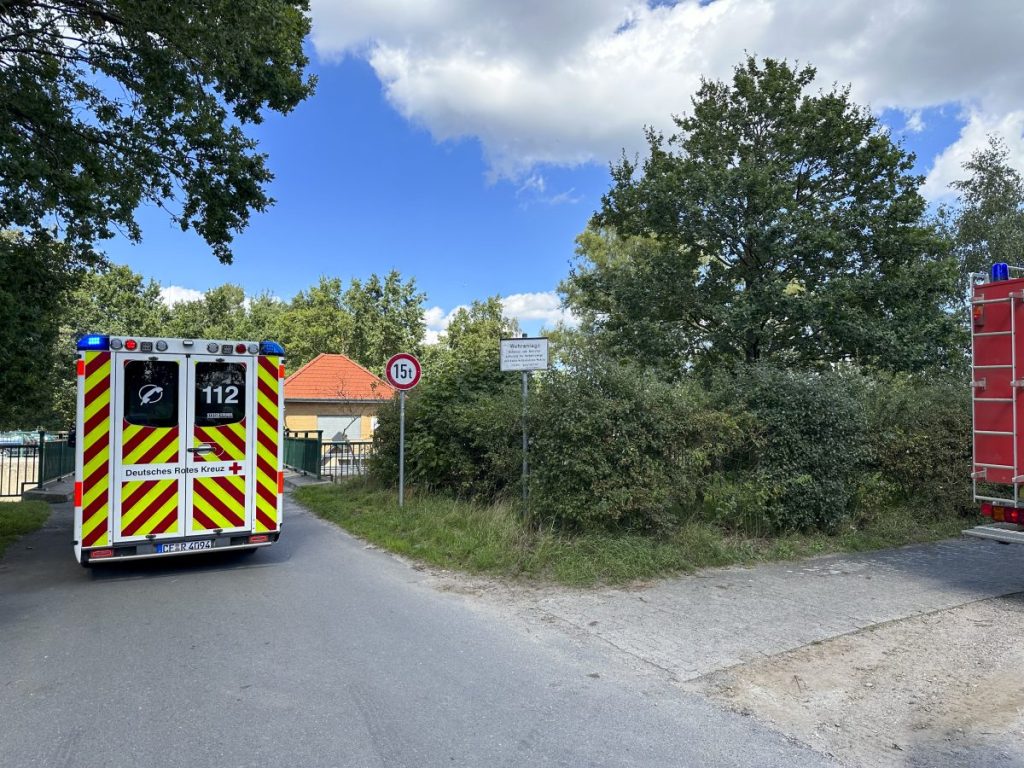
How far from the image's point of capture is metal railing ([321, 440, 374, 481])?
16.5 m

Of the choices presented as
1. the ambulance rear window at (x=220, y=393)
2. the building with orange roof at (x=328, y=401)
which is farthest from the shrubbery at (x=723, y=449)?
the building with orange roof at (x=328, y=401)

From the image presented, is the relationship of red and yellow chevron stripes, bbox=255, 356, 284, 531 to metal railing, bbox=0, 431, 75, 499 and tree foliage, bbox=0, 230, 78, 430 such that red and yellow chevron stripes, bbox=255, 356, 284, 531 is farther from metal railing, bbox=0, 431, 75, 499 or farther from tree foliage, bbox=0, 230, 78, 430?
metal railing, bbox=0, 431, 75, 499

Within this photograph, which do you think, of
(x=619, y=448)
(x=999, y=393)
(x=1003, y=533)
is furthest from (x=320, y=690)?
(x=999, y=393)

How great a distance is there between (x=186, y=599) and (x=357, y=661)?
2.72 metres

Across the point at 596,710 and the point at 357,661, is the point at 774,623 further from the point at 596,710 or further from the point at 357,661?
the point at 357,661

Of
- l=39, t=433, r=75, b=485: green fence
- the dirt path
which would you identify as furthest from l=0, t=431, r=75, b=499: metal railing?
the dirt path

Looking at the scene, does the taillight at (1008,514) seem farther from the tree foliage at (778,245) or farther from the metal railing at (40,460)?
the metal railing at (40,460)

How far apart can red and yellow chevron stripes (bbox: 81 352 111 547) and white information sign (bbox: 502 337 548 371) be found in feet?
16.1

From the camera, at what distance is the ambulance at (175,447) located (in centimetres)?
718

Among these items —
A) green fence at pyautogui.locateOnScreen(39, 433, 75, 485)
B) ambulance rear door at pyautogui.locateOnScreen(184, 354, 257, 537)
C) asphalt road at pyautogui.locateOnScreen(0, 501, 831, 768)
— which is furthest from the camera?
green fence at pyautogui.locateOnScreen(39, 433, 75, 485)

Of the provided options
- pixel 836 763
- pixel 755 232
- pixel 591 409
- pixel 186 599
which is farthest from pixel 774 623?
pixel 755 232

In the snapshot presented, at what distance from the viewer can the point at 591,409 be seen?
26.4ft

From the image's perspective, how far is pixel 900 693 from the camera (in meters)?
4.40

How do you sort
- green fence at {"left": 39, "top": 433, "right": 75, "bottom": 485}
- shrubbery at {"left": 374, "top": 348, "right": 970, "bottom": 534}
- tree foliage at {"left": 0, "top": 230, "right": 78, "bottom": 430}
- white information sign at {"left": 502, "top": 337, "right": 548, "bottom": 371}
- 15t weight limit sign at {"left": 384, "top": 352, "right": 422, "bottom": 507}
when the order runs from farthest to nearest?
green fence at {"left": 39, "top": 433, "right": 75, "bottom": 485} → 15t weight limit sign at {"left": 384, "top": 352, "right": 422, "bottom": 507} → tree foliage at {"left": 0, "top": 230, "right": 78, "bottom": 430} → white information sign at {"left": 502, "top": 337, "right": 548, "bottom": 371} → shrubbery at {"left": 374, "top": 348, "right": 970, "bottom": 534}
